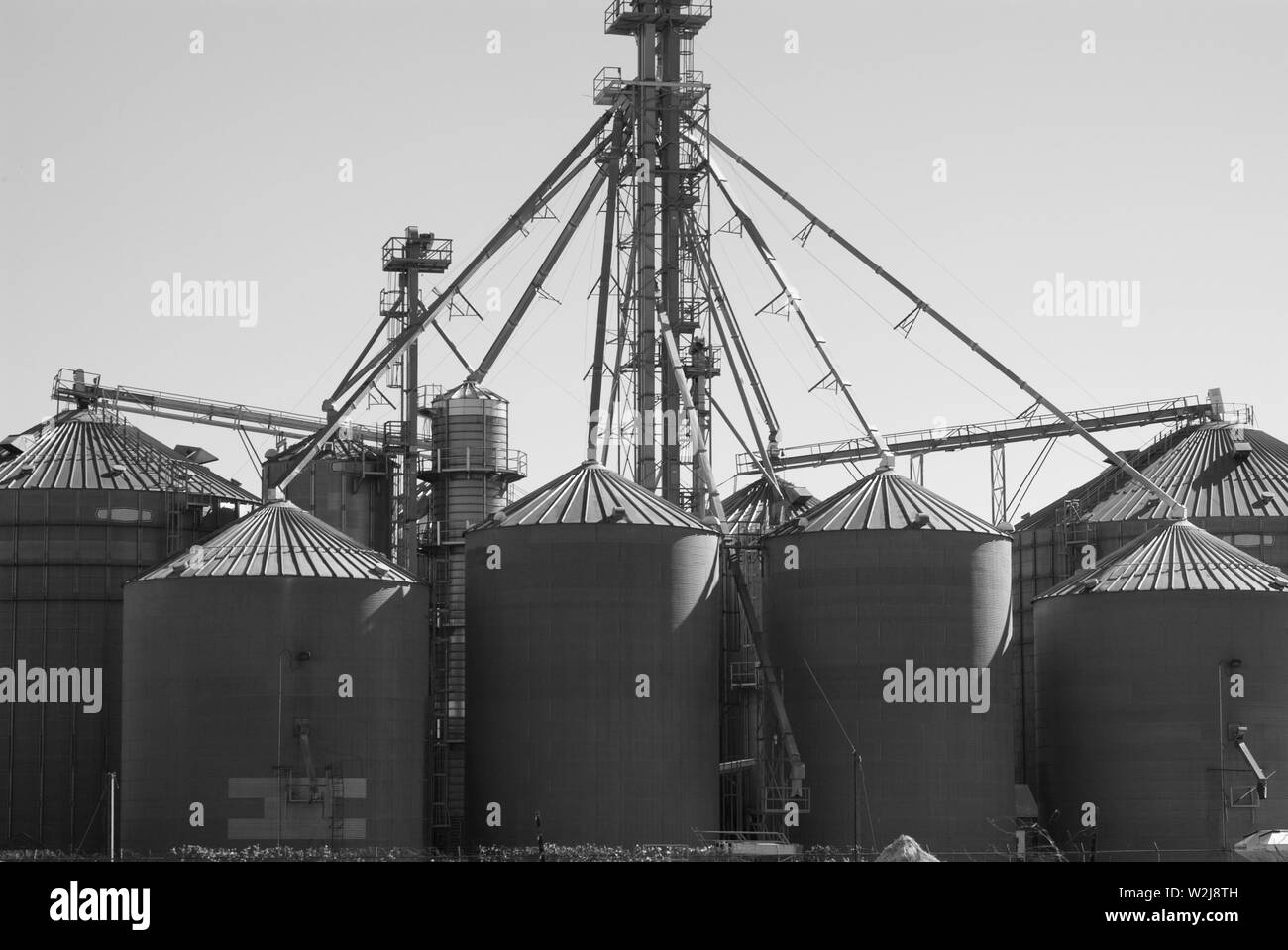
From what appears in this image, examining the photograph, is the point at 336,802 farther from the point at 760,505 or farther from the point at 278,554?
the point at 760,505

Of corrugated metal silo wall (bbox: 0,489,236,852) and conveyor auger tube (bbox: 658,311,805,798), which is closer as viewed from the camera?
conveyor auger tube (bbox: 658,311,805,798)

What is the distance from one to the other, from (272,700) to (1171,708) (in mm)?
38534

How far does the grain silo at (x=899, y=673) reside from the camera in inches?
3647

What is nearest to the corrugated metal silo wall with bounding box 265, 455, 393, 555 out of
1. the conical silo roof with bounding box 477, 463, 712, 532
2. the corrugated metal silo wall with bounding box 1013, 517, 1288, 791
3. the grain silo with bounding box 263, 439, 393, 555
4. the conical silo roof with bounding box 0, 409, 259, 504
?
the grain silo with bounding box 263, 439, 393, 555

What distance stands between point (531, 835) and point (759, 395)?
1261 inches

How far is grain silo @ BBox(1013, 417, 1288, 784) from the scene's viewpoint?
11188cm

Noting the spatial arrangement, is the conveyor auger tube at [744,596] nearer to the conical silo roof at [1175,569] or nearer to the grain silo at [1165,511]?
the conical silo roof at [1175,569]

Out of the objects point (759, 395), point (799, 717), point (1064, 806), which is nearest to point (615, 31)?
point (759, 395)

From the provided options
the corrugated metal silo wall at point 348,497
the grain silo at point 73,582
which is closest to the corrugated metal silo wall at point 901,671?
the corrugated metal silo wall at point 348,497

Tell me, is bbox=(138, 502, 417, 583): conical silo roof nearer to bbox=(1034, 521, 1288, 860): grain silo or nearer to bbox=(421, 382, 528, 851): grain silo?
bbox=(421, 382, 528, 851): grain silo

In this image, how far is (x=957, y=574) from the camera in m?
95.1

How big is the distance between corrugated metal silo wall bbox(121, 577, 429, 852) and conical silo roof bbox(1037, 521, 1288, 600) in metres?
31.4

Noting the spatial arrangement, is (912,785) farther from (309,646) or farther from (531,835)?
(309,646)
